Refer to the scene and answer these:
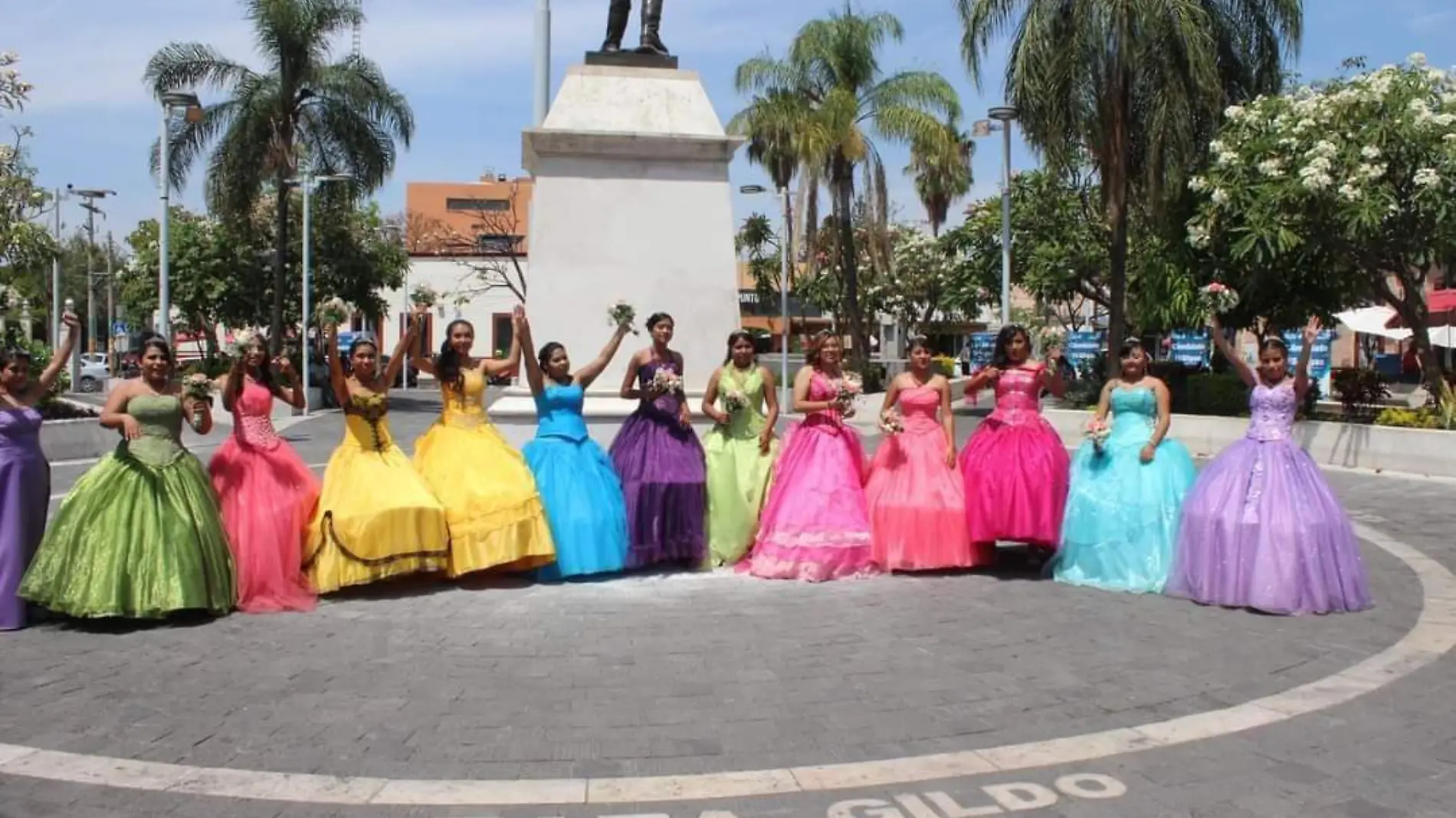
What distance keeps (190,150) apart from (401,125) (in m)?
5.31

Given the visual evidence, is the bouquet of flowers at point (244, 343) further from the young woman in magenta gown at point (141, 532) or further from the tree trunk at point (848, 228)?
the tree trunk at point (848, 228)

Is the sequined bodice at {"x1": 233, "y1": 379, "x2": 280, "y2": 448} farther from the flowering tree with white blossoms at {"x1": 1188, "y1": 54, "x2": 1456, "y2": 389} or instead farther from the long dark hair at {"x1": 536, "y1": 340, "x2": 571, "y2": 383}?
the flowering tree with white blossoms at {"x1": 1188, "y1": 54, "x2": 1456, "y2": 389}

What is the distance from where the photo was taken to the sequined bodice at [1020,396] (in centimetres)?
877

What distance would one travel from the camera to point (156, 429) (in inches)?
283

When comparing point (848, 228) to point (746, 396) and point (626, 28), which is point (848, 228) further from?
point (746, 396)

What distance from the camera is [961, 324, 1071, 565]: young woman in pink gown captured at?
329 inches

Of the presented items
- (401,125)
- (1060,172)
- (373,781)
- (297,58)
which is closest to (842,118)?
(1060,172)

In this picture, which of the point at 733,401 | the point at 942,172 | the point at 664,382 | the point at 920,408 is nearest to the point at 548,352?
the point at 664,382

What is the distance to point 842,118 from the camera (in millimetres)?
28953
